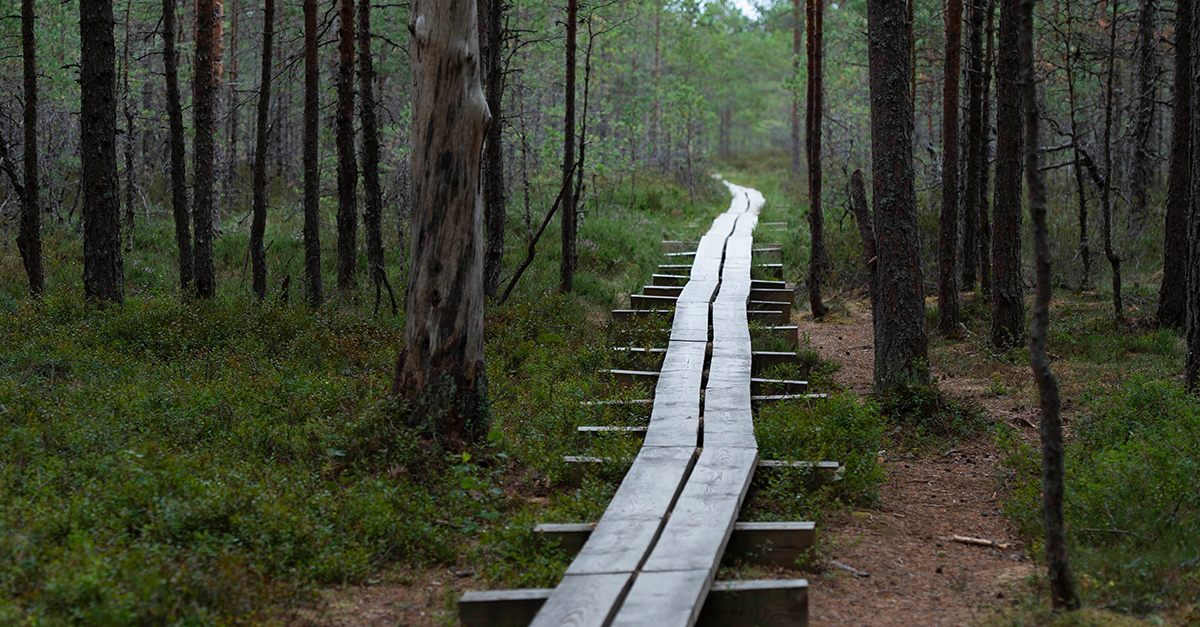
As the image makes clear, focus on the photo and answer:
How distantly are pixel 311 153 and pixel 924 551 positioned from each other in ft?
33.3

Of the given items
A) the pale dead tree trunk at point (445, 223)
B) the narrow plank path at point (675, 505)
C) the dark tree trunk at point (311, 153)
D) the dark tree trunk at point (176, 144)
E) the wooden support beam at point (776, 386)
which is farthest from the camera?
the dark tree trunk at point (311, 153)

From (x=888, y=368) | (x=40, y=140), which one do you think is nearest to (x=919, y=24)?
(x=888, y=368)

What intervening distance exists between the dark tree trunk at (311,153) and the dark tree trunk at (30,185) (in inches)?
140

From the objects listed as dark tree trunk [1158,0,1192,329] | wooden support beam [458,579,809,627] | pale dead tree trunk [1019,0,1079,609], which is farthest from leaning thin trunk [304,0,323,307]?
dark tree trunk [1158,0,1192,329]

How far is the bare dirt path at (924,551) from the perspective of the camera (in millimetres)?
4504

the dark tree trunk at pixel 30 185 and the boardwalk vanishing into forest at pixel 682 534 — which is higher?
the dark tree trunk at pixel 30 185

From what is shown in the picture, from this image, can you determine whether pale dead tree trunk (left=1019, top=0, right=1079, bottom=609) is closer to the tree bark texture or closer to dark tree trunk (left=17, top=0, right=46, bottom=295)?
the tree bark texture

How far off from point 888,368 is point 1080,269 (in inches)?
342

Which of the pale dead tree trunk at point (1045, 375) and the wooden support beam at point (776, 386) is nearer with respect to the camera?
the pale dead tree trunk at point (1045, 375)

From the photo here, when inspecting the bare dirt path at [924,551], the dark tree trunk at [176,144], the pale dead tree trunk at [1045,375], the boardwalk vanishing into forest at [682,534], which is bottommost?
the bare dirt path at [924,551]

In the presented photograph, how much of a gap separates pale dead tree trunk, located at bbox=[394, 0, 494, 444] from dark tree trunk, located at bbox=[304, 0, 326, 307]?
20.2 feet

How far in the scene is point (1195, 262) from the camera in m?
7.07

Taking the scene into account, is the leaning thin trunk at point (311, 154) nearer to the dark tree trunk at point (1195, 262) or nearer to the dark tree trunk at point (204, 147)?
the dark tree trunk at point (204, 147)

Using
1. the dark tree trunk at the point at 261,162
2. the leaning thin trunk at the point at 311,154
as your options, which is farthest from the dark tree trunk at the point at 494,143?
the dark tree trunk at the point at 261,162
